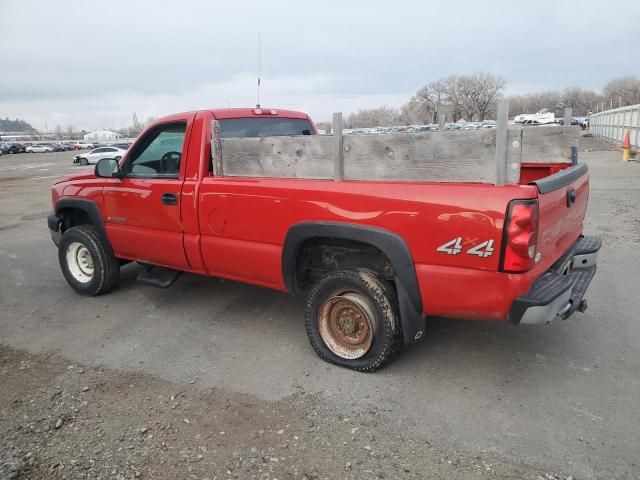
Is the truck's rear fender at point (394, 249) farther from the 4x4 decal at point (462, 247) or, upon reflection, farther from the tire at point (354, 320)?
the 4x4 decal at point (462, 247)

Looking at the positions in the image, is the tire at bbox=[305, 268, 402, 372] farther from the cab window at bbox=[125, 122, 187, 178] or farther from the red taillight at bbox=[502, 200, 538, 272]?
the cab window at bbox=[125, 122, 187, 178]

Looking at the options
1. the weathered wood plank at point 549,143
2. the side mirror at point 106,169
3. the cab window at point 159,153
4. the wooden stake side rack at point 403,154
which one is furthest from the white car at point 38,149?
the weathered wood plank at point 549,143

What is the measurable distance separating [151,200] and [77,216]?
169cm

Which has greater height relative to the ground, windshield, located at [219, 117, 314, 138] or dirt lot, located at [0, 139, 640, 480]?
windshield, located at [219, 117, 314, 138]

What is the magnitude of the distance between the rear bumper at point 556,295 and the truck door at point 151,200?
280 centimetres

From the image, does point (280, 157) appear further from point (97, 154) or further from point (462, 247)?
point (97, 154)

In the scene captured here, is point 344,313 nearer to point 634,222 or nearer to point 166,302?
point 166,302

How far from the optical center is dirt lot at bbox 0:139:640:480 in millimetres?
2664

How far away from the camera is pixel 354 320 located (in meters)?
3.63

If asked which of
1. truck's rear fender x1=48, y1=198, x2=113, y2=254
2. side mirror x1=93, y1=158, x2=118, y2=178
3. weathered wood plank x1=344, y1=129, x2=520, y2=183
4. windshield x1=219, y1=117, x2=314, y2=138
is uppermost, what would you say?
windshield x1=219, y1=117, x2=314, y2=138

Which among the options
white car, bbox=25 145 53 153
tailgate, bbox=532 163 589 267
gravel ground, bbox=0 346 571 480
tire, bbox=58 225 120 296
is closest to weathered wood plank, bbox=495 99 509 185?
tailgate, bbox=532 163 589 267

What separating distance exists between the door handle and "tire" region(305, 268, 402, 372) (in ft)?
4.77

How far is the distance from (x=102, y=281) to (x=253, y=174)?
2.38m

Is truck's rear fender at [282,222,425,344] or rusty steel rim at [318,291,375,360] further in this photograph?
rusty steel rim at [318,291,375,360]
